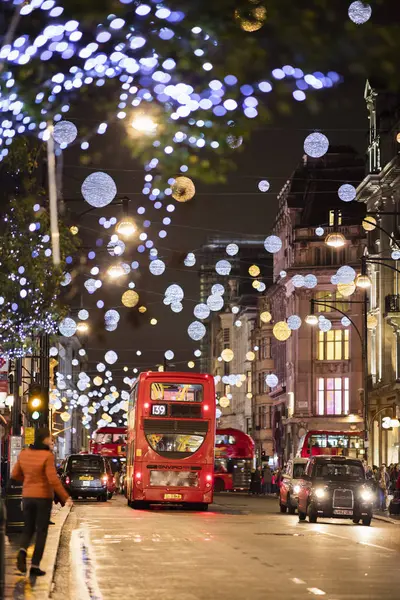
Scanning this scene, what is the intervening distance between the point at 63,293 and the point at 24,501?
14728mm

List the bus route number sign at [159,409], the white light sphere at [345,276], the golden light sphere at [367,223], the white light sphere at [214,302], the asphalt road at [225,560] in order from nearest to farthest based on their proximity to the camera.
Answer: the asphalt road at [225,560]
the bus route number sign at [159,409]
the golden light sphere at [367,223]
the white light sphere at [345,276]
the white light sphere at [214,302]

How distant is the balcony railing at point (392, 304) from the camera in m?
62.4

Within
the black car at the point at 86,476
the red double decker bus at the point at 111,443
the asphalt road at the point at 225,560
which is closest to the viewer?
the asphalt road at the point at 225,560

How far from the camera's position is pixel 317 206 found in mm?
98438

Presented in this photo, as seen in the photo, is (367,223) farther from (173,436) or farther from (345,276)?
(173,436)

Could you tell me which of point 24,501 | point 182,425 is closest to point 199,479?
point 182,425

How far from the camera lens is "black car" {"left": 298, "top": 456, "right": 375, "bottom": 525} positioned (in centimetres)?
3612

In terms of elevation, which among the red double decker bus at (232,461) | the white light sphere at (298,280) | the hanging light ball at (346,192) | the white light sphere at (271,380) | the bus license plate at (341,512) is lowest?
the bus license plate at (341,512)

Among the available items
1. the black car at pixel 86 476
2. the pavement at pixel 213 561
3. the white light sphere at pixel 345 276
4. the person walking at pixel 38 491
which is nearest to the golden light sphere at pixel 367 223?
the white light sphere at pixel 345 276

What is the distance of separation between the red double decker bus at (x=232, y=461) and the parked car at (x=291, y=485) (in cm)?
3157

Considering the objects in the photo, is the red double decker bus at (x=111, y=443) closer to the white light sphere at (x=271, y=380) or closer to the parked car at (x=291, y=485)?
the white light sphere at (x=271, y=380)

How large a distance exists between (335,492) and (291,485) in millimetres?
7978

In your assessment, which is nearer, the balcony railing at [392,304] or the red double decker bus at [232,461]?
the balcony railing at [392,304]

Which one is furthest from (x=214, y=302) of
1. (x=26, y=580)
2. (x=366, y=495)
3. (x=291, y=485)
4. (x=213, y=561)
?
(x=26, y=580)
